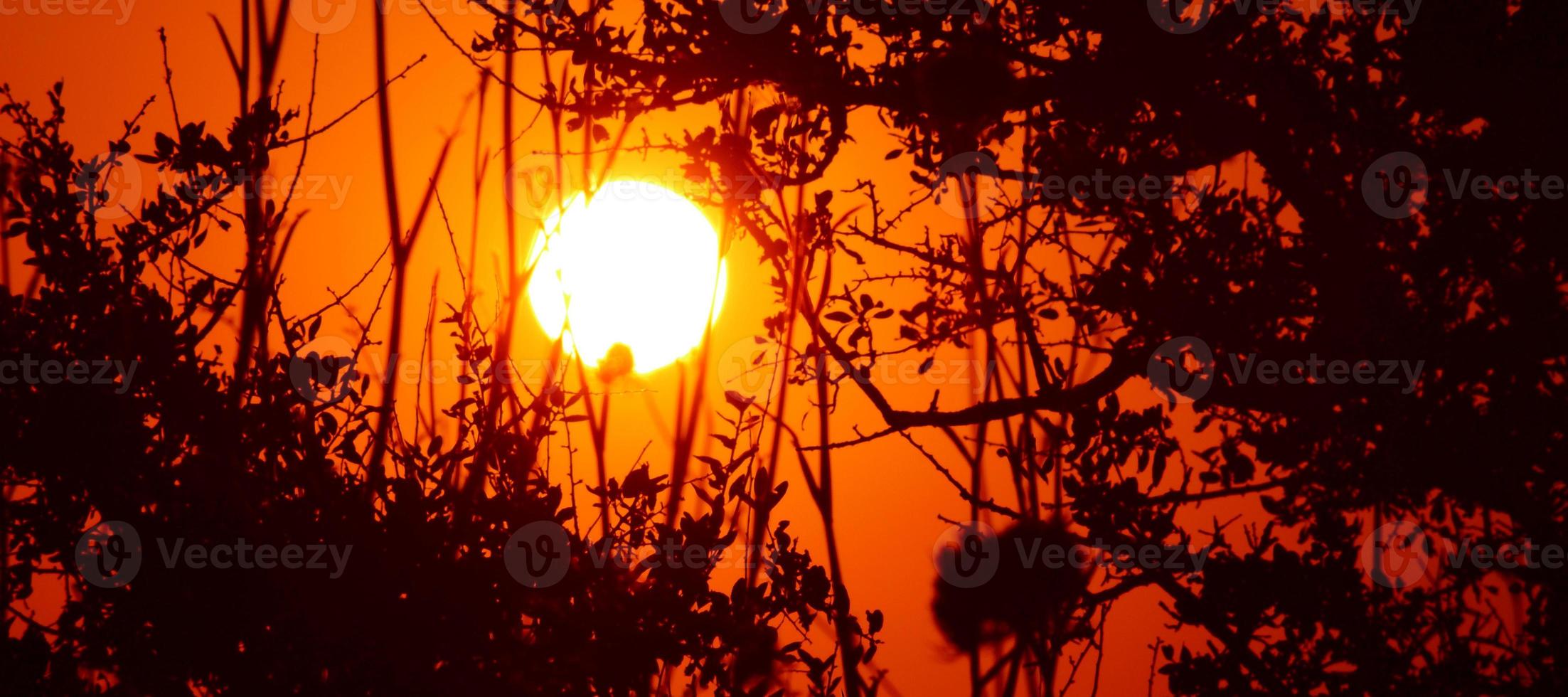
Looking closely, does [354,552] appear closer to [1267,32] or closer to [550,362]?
[550,362]

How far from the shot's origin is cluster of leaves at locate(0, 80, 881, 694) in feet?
12.7

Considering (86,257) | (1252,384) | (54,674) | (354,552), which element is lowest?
(54,674)

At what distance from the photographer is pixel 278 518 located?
157 inches

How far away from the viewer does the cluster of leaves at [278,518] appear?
388 cm

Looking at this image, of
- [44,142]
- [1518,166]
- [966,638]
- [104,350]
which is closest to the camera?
[1518,166]

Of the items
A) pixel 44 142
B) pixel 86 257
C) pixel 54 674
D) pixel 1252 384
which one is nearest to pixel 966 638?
pixel 1252 384

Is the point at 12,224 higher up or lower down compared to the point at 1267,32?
lower down

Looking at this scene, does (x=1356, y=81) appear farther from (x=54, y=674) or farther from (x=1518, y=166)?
(x=54, y=674)

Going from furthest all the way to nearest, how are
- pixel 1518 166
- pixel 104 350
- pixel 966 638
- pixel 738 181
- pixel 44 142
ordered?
pixel 966 638 → pixel 738 181 → pixel 44 142 → pixel 104 350 → pixel 1518 166

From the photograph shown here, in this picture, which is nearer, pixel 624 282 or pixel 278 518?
pixel 278 518

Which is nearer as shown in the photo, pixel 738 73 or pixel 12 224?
pixel 12 224

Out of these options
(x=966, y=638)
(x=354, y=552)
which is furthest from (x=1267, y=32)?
(x=354, y=552)

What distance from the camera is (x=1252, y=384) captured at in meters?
4.31

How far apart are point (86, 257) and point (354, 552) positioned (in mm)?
1749
